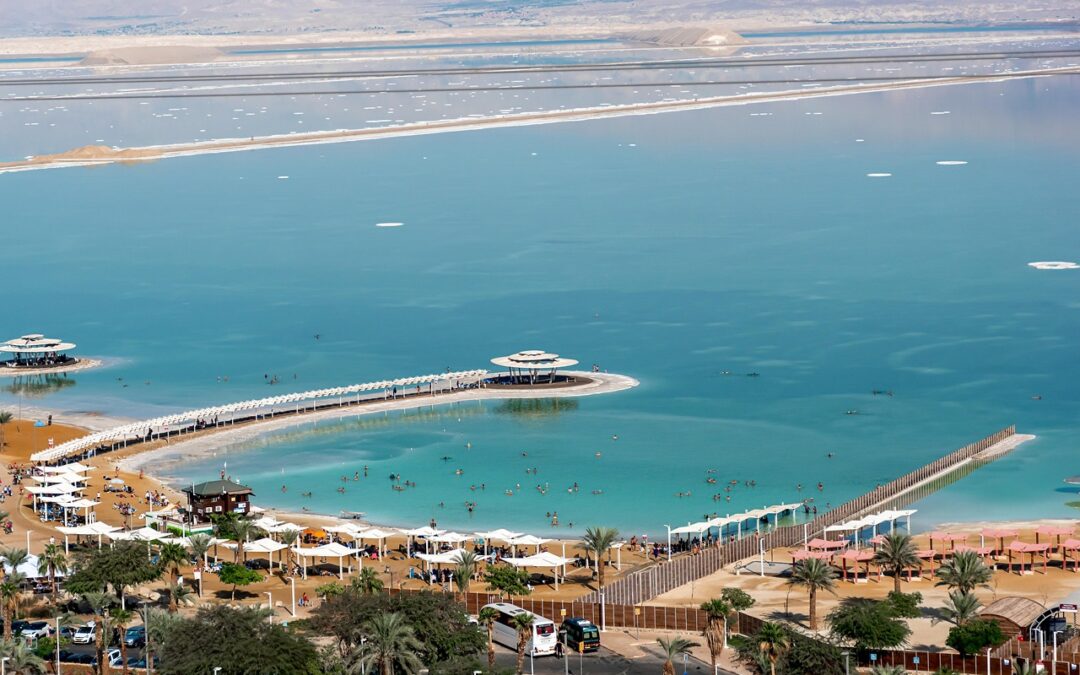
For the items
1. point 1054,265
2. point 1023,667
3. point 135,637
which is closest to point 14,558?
point 135,637

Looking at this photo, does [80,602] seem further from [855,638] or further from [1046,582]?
[1046,582]

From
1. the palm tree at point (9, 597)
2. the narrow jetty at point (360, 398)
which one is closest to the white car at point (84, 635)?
the palm tree at point (9, 597)

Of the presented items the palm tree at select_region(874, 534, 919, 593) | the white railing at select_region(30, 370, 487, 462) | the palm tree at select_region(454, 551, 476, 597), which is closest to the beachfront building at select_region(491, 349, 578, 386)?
the white railing at select_region(30, 370, 487, 462)

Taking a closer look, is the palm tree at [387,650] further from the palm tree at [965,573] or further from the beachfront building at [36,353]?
the beachfront building at [36,353]

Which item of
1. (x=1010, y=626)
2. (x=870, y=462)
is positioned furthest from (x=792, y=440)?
(x=1010, y=626)

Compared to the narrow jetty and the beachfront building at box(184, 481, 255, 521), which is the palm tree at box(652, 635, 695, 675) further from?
the narrow jetty

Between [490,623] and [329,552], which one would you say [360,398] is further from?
[490,623]
